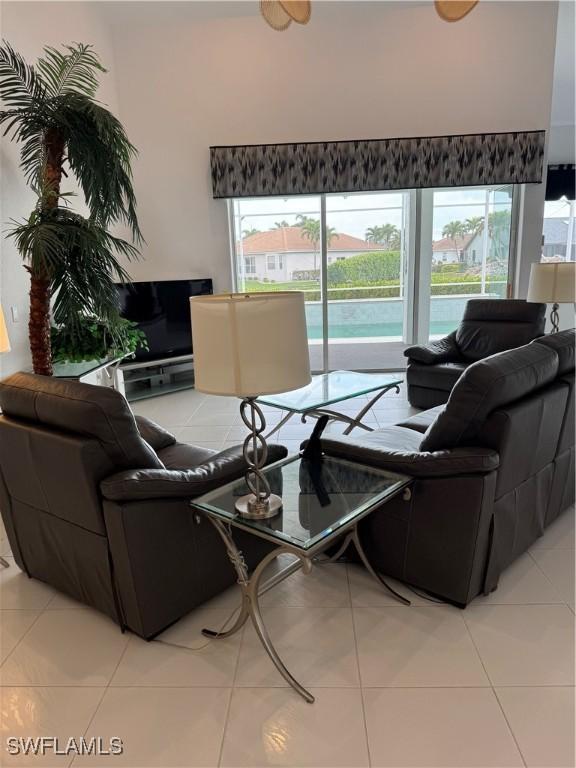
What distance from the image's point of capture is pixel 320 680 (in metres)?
1.73

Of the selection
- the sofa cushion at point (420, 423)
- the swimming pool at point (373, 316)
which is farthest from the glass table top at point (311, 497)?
the swimming pool at point (373, 316)

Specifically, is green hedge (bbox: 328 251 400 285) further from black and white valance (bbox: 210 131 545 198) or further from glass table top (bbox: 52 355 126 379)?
glass table top (bbox: 52 355 126 379)

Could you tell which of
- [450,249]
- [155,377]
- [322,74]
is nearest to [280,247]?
[322,74]

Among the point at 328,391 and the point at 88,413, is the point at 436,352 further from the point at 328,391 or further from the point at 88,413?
the point at 88,413

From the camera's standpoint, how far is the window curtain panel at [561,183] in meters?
8.20

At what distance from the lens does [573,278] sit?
3.78m

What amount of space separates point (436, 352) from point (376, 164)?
95.3 inches

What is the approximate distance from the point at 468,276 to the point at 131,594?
222 inches

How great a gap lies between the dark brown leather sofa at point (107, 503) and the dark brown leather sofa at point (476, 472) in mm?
644

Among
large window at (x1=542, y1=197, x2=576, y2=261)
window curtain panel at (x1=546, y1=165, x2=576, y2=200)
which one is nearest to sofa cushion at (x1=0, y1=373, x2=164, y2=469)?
large window at (x1=542, y1=197, x2=576, y2=261)

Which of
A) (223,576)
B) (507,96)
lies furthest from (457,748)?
(507,96)

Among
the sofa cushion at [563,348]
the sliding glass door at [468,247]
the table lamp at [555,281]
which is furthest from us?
the sliding glass door at [468,247]

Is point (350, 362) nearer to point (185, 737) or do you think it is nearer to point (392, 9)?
point (392, 9)

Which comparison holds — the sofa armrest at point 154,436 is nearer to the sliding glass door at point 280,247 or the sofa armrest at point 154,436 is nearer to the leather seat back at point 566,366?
the leather seat back at point 566,366
